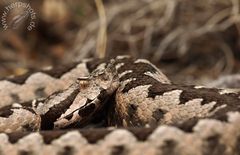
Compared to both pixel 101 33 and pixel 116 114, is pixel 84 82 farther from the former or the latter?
pixel 101 33

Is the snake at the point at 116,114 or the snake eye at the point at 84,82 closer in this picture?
the snake at the point at 116,114

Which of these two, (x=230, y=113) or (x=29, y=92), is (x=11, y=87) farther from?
(x=230, y=113)

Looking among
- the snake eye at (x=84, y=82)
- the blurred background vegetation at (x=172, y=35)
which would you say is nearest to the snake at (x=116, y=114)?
the snake eye at (x=84, y=82)

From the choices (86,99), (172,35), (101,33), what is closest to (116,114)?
(86,99)

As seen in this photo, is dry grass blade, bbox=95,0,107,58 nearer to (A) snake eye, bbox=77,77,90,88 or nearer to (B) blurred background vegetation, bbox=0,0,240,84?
(B) blurred background vegetation, bbox=0,0,240,84

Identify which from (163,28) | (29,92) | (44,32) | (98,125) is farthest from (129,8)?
(98,125)

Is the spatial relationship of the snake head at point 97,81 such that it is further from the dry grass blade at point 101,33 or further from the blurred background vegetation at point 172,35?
the dry grass blade at point 101,33

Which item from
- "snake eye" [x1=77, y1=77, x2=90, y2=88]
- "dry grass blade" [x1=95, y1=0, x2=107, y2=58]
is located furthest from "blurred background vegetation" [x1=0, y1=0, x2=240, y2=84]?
"snake eye" [x1=77, y1=77, x2=90, y2=88]

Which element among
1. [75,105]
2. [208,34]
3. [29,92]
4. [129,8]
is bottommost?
[75,105]
